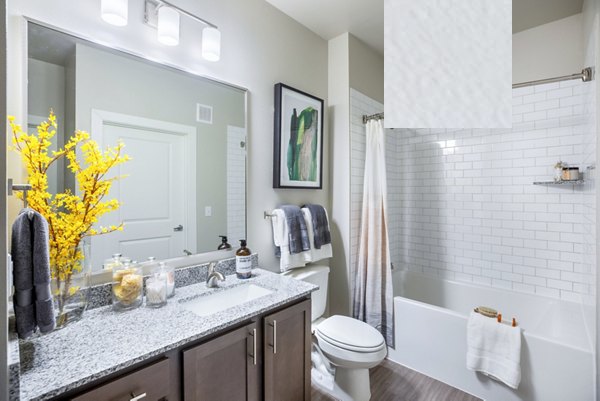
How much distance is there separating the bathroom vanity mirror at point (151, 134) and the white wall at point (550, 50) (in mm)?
2088

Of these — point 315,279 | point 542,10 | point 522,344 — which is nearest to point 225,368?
point 315,279

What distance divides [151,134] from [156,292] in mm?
694

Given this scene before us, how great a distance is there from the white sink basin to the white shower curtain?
1.01 meters

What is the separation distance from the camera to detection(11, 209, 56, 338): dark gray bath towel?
705mm

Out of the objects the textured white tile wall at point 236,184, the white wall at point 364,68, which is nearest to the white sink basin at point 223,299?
the textured white tile wall at point 236,184

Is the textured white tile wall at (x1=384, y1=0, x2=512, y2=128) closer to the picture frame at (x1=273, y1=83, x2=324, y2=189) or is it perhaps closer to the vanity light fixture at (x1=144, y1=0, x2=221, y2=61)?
the vanity light fixture at (x1=144, y1=0, x2=221, y2=61)

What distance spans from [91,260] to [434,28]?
1365 mm

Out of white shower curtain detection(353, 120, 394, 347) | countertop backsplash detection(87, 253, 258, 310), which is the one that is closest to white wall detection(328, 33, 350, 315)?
white shower curtain detection(353, 120, 394, 347)

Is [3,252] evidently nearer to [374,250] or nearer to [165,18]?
[165,18]

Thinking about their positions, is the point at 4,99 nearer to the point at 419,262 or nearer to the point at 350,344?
the point at 350,344

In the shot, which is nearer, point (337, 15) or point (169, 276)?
point (169, 276)

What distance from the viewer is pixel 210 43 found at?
144 cm

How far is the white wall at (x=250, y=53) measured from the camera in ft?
3.48

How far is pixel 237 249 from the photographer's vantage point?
64.7 inches
